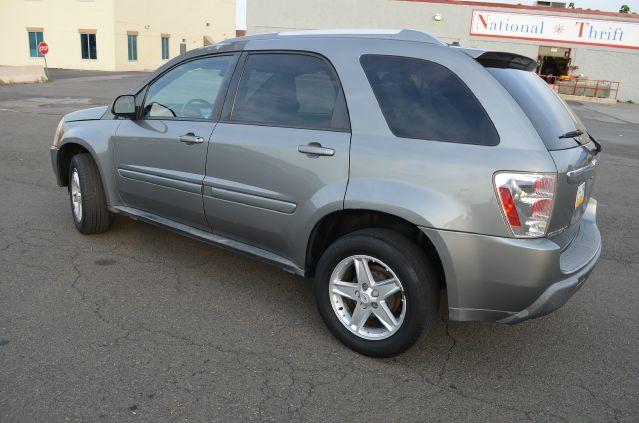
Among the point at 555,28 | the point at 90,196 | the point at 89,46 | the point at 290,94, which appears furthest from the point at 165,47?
the point at 290,94

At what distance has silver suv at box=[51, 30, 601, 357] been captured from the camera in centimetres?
284

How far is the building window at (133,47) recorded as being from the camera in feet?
140

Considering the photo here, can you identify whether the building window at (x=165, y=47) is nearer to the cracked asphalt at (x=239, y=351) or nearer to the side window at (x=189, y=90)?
the cracked asphalt at (x=239, y=351)

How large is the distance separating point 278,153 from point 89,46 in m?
42.7

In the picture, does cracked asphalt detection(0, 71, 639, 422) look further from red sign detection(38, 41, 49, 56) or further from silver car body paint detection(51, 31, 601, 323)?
red sign detection(38, 41, 49, 56)

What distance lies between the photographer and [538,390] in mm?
3047

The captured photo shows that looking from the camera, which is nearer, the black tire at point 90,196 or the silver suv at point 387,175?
the silver suv at point 387,175

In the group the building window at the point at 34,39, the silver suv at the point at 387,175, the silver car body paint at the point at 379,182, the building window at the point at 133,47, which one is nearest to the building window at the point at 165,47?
the building window at the point at 133,47

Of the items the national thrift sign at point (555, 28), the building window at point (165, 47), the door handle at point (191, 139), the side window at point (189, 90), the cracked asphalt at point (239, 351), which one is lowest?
the building window at point (165, 47)

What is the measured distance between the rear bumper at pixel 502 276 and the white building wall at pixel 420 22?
28.2m

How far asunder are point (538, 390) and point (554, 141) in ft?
4.29

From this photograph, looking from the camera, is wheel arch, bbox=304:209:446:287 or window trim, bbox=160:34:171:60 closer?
wheel arch, bbox=304:209:446:287

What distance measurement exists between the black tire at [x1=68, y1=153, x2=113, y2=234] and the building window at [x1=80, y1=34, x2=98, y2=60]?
40.2 meters

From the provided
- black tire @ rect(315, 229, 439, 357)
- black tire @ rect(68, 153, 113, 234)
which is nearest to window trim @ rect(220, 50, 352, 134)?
black tire @ rect(315, 229, 439, 357)
